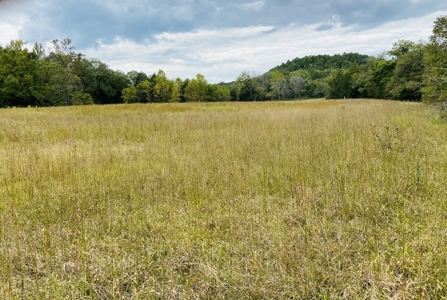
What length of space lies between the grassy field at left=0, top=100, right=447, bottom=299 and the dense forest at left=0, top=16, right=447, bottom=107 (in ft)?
32.4

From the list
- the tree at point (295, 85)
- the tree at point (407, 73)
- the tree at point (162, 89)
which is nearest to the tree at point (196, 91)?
the tree at point (162, 89)

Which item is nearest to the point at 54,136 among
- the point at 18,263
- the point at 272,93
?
the point at 18,263

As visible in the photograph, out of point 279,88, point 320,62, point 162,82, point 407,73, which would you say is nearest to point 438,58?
point 407,73

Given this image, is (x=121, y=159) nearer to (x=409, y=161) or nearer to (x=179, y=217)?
(x=179, y=217)

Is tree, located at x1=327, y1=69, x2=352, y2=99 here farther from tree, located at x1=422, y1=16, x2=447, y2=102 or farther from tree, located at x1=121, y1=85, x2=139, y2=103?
tree, located at x1=422, y1=16, x2=447, y2=102

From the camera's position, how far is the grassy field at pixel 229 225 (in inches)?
66.8

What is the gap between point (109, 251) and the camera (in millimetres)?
2045

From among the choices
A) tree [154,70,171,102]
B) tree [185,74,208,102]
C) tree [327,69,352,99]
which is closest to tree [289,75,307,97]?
tree [327,69,352,99]

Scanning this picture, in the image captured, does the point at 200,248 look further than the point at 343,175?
No

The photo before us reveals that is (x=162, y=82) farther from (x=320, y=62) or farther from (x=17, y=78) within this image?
(x=320, y=62)

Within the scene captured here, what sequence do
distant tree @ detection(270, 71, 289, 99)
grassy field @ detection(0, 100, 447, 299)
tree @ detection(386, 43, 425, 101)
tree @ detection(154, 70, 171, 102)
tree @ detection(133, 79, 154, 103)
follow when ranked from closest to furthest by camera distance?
grassy field @ detection(0, 100, 447, 299), tree @ detection(386, 43, 425, 101), tree @ detection(154, 70, 171, 102), tree @ detection(133, 79, 154, 103), distant tree @ detection(270, 71, 289, 99)

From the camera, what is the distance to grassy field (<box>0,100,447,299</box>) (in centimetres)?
170

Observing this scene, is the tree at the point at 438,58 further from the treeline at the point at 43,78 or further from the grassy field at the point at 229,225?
the treeline at the point at 43,78

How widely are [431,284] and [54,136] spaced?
8.67 meters
